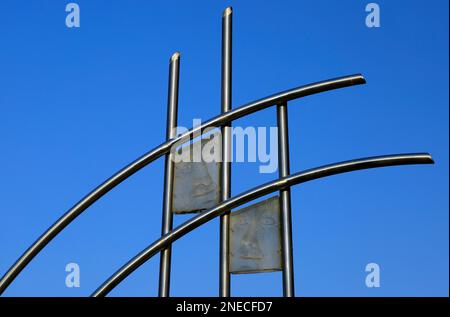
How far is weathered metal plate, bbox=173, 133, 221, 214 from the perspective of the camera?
255 inches

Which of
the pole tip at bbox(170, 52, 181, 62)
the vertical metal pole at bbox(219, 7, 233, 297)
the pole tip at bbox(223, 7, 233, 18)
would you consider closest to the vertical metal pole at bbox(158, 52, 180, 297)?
the pole tip at bbox(170, 52, 181, 62)

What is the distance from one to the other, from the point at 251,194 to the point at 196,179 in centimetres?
61

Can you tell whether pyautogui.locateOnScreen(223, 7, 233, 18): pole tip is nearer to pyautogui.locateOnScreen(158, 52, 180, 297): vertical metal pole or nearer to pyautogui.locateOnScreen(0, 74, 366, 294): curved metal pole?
pyautogui.locateOnScreen(158, 52, 180, 297): vertical metal pole

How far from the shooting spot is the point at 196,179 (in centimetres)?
659

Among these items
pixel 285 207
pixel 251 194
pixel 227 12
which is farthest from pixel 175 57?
pixel 285 207

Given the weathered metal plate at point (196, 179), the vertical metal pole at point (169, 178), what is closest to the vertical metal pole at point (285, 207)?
the weathered metal plate at point (196, 179)

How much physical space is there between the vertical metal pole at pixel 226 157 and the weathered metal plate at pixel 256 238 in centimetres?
7

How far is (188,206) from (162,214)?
0.82 feet

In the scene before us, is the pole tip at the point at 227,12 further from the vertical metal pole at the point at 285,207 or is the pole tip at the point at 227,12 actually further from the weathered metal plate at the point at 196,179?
the weathered metal plate at the point at 196,179

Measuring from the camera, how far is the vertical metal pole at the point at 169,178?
6.33m

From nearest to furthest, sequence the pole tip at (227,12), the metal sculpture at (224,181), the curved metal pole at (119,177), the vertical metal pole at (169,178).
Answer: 1. the metal sculpture at (224,181)
2. the vertical metal pole at (169,178)
3. the curved metal pole at (119,177)
4. the pole tip at (227,12)

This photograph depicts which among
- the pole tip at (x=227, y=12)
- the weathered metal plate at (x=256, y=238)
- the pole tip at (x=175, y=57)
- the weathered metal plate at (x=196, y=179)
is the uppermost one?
the pole tip at (x=227, y=12)
